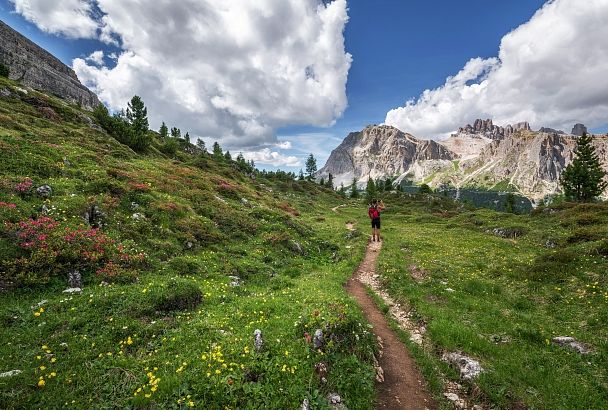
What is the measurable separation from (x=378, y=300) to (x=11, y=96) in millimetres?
78496

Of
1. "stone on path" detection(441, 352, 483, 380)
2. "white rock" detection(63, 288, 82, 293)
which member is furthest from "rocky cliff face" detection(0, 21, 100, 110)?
"stone on path" detection(441, 352, 483, 380)

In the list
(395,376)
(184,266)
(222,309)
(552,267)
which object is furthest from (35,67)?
(552,267)

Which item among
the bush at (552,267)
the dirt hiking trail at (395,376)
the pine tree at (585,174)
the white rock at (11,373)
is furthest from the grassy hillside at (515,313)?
the pine tree at (585,174)

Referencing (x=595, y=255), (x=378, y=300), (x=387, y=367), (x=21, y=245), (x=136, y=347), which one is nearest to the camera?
(x=136, y=347)

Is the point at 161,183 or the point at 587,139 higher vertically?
the point at 587,139

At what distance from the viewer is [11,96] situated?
6022 cm

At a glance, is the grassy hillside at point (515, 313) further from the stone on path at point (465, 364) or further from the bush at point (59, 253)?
the bush at point (59, 253)

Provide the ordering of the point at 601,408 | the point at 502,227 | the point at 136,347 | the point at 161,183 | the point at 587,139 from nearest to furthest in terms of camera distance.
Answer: the point at 601,408 < the point at 136,347 < the point at 161,183 < the point at 502,227 < the point at 587,139

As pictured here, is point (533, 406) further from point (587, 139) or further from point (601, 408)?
point (587, 139)

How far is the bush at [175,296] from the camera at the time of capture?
14.2 metres

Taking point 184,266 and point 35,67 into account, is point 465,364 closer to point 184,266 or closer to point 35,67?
point 184,266

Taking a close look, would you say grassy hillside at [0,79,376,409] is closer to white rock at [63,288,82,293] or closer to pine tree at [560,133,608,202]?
white rock at [63,288,82,293]

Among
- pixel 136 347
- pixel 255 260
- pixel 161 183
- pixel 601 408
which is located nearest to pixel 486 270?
pixel 601 408

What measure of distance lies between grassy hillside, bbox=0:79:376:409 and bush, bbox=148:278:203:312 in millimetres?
50
